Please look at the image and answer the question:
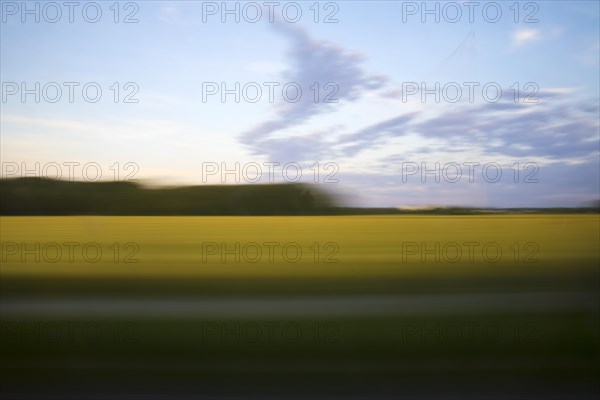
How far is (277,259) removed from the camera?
6.31 metres

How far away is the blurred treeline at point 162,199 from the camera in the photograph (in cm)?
654

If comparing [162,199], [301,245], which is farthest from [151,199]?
[301,245]

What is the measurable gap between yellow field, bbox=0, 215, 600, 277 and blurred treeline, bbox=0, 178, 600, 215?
0.12 m

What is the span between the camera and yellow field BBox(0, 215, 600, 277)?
6.24 metres

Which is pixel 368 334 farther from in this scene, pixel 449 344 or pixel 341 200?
pixel 341 200

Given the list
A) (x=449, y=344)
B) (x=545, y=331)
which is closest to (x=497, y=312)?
(x=545, y=331)

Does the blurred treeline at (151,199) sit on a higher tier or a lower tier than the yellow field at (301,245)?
higher

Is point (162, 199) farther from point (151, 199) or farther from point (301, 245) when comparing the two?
point (301, 245)

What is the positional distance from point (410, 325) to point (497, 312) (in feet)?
3.45

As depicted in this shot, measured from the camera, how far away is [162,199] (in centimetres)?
686

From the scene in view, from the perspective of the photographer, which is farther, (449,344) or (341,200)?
(341,200)

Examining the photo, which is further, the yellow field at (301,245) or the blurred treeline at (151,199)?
the blurred treeline at (151,199)

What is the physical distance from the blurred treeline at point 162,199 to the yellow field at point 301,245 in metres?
0.12

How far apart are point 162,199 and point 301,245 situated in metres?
1.99
